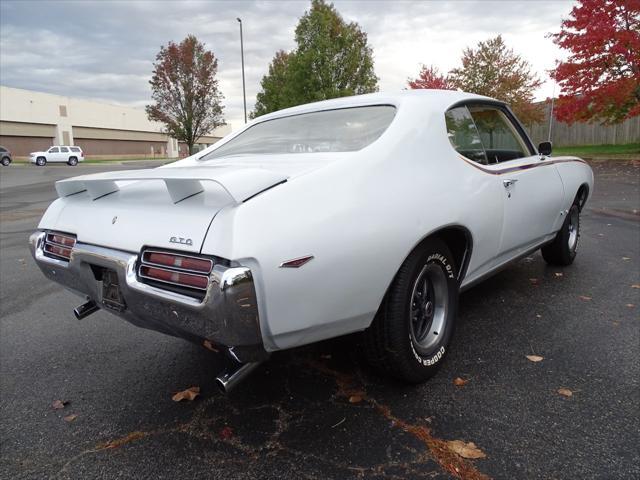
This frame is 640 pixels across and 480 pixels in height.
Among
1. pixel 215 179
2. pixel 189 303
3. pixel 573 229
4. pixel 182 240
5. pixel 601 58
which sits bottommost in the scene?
pixel 573 229

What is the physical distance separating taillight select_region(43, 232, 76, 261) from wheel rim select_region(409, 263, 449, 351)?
1.78 meters

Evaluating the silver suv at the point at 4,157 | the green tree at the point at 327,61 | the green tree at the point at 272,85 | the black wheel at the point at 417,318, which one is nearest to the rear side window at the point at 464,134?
the black wheel at the point at 417,318

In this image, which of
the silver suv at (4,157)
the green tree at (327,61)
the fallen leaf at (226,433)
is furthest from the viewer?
the silver suv at (4,157)

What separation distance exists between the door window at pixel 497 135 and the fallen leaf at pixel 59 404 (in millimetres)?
2886

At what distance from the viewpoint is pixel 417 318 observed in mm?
2506

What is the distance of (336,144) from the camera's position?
2490 mm

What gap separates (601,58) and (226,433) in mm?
18548

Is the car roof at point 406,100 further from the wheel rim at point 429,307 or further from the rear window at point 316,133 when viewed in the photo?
the wheel rim at point 429,307

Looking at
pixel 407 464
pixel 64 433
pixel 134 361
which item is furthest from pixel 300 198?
pixel 134 361

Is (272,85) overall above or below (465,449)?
above

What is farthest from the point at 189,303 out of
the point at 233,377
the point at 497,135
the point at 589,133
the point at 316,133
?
the point at 589,133

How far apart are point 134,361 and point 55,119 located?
181 ft

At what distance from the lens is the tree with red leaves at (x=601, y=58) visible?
50.1ft

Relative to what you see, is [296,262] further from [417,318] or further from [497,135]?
[497,135]
